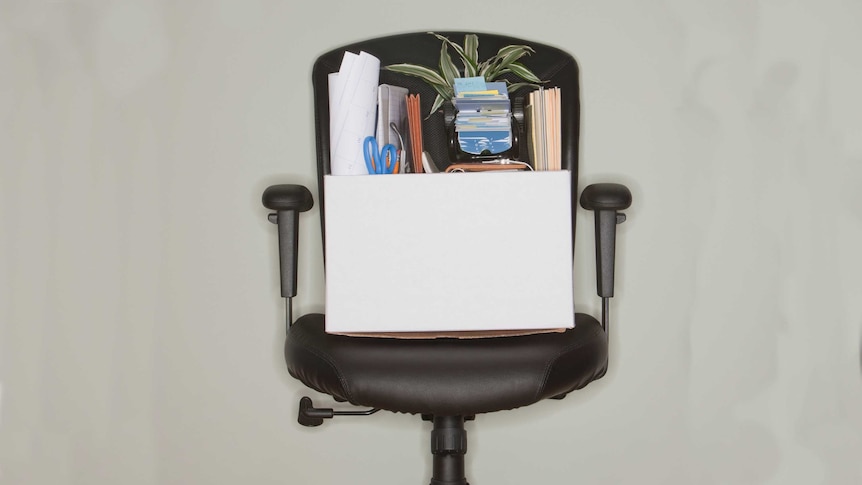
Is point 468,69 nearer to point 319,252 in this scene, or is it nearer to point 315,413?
point 319,252

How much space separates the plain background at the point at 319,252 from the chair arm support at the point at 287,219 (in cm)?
34

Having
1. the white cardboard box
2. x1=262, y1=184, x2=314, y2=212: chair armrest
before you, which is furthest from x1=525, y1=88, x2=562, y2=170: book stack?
x1=262, y1=184, x2=314, y2=212: chair armrest

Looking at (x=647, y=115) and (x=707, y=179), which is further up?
(x=647, y=115)

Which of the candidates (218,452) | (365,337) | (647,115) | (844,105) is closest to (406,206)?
(365,337)

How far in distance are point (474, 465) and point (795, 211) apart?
2.96 feet

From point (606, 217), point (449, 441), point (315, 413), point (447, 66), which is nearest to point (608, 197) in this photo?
point (606, 217)

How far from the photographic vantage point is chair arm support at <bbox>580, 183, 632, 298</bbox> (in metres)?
1.45

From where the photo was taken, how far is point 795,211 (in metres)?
1.83

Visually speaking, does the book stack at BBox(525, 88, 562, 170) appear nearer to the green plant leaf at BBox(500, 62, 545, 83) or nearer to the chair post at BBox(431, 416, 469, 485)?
the green plant leaf at BBox(500, 62, 545, 83)

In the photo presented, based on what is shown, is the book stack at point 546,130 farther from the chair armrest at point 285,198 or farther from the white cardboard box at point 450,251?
the chair armrest at point 285,198

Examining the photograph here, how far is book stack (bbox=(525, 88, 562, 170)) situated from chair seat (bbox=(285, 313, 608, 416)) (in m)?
0.29

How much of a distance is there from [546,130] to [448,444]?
55 centimetres

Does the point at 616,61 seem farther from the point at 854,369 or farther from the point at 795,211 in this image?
the point at 854,369

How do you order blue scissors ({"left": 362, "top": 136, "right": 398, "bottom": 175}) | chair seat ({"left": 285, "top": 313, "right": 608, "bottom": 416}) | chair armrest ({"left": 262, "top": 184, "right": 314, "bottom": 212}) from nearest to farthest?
chair seat ({"left": 285, "top": 313, "right": 608, "bottom": 416}) < blue scissors ({"left": 362, "top": 136, "right": 398, "bottom": 175}) < chair armrest ({"left": 262, "top": 184, "right": 314, "bottom": 212})
